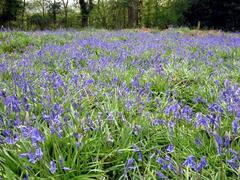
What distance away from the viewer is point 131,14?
20.6 meters

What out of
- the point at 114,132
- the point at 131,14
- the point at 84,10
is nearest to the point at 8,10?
the point at 84,10

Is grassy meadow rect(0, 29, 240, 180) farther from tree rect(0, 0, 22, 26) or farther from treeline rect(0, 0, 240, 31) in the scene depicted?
tree rect(0, 0, 22, 26)

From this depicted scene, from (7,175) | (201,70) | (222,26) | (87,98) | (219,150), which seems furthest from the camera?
(222,26)

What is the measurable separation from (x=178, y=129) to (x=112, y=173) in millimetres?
679

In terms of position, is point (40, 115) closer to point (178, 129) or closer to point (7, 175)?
point (7, 175)

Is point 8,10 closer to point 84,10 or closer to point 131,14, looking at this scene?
point 84,10

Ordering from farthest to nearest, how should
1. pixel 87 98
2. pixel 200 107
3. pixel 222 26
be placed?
pixel 222 26 < pixel 200 107 < pixel 87 98

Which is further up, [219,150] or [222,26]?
[222,26]

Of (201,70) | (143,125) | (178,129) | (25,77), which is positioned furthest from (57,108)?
(201,70)

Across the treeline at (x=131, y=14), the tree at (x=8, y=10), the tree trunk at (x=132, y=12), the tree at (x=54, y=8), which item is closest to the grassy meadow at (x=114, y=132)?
the treeline at (x=131, y=14)

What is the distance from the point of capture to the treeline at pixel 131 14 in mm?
20719

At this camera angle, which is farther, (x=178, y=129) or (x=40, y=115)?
(x=40, y=115)

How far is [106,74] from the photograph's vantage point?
4.05m

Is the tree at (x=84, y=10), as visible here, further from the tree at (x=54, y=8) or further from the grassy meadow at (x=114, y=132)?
the grassy meadow at (x=114, y=132)
